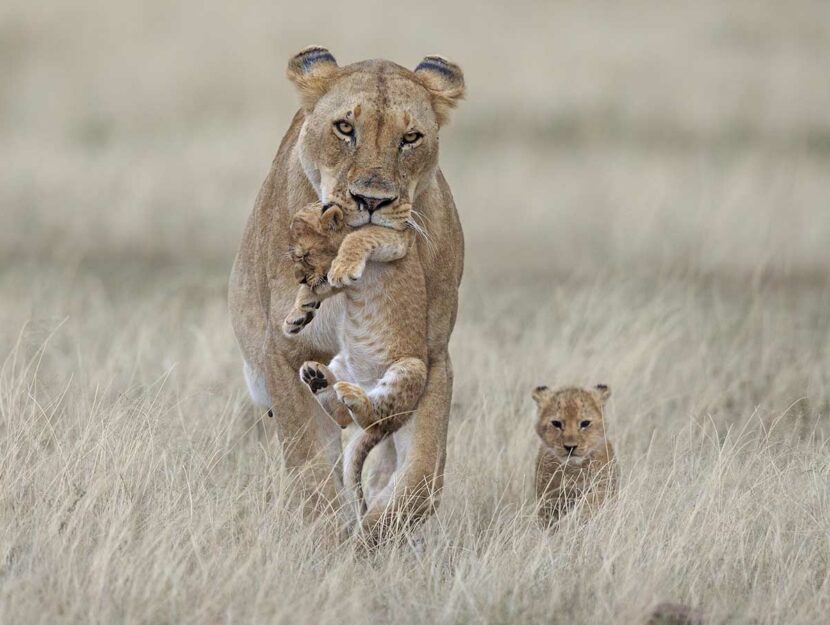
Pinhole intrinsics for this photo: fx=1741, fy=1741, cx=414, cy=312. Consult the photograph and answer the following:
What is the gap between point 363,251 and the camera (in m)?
5.98

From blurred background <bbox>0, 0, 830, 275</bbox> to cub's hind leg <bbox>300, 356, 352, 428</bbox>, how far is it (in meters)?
6.08

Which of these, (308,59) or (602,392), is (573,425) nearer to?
(602,392)

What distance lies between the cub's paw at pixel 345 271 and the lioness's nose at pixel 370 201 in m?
0.26

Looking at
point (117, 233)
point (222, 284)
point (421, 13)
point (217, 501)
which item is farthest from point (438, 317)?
point (421, 13)

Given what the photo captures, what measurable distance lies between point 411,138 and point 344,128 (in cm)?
25

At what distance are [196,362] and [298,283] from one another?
3.10m

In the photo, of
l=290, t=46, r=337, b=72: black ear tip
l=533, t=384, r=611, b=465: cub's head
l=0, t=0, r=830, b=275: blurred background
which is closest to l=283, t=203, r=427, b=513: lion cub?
l=290, t=46, r=337, b=72: black ear tip

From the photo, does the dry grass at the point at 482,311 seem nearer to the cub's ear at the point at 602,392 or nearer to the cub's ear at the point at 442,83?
the cub's ear at the point at 602,392

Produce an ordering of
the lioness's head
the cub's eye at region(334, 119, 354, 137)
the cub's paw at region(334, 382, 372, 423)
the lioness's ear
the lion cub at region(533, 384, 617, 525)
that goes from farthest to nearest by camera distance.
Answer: the lion cub at region(533, 384, 617, 525) → the lioness's ear → the cub's eye at region(334, 119, 354, 137) → the lioness's head → the cub's paw at region(334, 382, 372, 423)

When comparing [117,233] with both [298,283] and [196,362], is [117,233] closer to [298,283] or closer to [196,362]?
[196,362]

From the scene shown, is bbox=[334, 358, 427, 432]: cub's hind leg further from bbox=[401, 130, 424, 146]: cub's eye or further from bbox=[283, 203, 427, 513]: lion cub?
bbox=[401, 130, 424, 146]: cub's eye

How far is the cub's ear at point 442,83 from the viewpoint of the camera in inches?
266

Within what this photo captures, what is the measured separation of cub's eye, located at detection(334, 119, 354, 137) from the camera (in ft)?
20.7

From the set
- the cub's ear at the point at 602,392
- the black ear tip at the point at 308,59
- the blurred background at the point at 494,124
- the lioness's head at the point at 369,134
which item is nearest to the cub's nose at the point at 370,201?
the lioness's head at the point at 369,134
